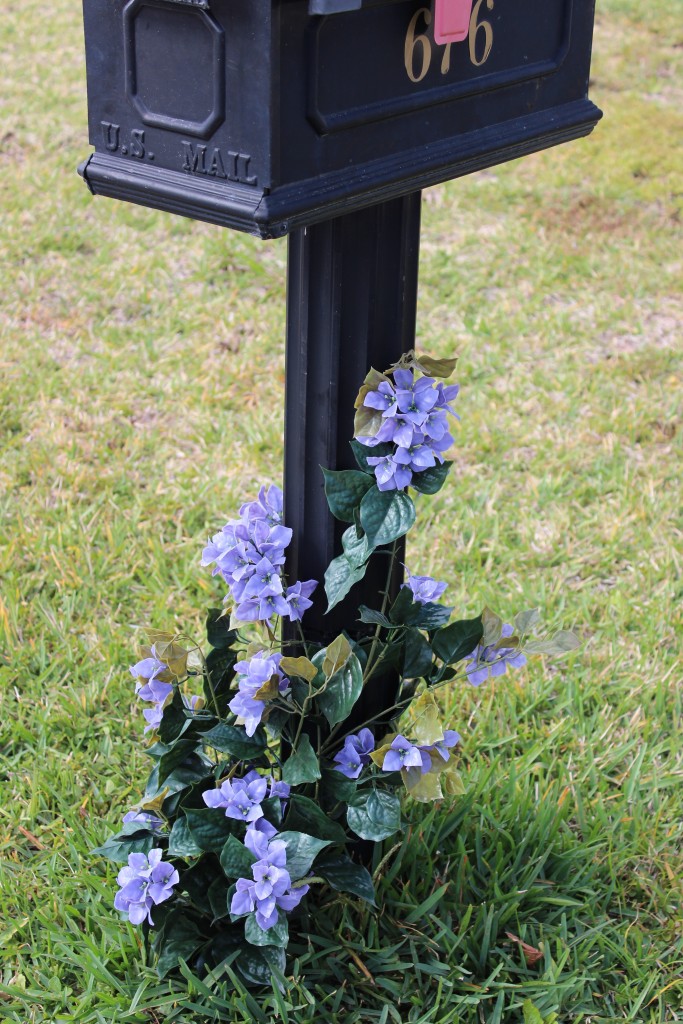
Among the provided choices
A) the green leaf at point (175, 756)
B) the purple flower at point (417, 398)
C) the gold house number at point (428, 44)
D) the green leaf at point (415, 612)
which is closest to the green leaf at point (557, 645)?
the green leaf at point (415, 612)

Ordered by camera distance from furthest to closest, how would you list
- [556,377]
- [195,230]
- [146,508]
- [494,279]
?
[195,230], [494,279], [556,377], [146,508]

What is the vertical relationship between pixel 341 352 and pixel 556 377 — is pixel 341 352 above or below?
above

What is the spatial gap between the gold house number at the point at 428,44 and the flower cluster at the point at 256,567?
582mm

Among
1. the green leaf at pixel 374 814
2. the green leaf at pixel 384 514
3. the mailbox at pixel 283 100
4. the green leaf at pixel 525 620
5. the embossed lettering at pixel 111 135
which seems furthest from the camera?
the green leaf at pixel 525 620

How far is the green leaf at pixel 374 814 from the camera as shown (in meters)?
1.52

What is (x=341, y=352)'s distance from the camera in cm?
151

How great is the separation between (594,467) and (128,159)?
1.94 meters

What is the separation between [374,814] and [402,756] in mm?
99

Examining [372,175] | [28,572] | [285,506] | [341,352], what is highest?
[372,175]

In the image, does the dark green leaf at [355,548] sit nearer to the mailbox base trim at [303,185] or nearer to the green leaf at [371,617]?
the green leaf at [371,617]

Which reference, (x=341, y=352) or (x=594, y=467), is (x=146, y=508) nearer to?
(x=594, y=467)

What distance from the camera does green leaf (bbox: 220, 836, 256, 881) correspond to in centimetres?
150

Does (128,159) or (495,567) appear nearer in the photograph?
(128,159)

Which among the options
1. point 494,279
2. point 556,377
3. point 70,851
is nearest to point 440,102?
point 70,851
